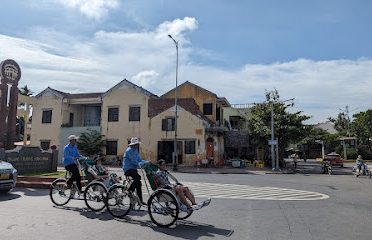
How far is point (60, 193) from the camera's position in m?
9.87

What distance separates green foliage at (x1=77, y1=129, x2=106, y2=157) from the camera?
1395 inches

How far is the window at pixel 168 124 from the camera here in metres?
34.5

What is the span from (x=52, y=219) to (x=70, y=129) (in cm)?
3126

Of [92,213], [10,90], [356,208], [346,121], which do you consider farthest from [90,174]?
[346,121]

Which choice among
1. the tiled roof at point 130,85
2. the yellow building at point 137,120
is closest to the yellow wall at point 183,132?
the yellow building at point 137,120

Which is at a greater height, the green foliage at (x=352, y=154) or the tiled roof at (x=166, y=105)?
the tiled roof at (x=166, y=105)

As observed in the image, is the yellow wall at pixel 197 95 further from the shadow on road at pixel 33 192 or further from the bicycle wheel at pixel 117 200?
the bicycle wheel at pixel 117 200

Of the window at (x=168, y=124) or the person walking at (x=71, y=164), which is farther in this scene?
the window at (x=168, y=124)

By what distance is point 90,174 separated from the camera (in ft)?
32.1

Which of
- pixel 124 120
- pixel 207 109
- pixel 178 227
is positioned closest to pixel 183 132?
pixel 207 109

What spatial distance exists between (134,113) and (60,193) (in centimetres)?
2663

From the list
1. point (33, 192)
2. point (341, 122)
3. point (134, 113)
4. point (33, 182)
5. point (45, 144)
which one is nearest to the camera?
point (33, 192)

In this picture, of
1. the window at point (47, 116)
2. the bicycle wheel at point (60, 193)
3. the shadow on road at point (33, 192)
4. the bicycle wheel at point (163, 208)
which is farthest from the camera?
the window at point (47, 116)

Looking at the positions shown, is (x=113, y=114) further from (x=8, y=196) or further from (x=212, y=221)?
(x=212, y=221)
